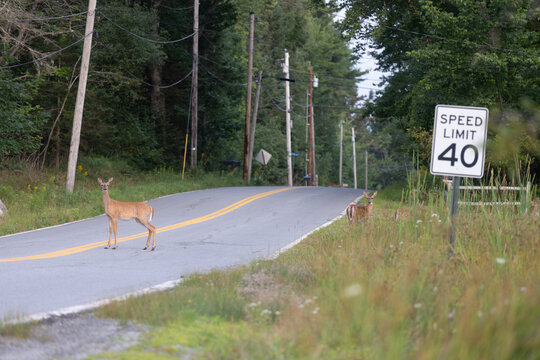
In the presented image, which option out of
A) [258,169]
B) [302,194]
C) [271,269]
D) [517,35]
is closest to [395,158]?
[258,169]

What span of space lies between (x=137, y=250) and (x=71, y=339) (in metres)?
7.47

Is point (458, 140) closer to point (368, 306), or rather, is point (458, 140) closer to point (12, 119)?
point (368, 306)

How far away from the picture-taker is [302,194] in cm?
3011

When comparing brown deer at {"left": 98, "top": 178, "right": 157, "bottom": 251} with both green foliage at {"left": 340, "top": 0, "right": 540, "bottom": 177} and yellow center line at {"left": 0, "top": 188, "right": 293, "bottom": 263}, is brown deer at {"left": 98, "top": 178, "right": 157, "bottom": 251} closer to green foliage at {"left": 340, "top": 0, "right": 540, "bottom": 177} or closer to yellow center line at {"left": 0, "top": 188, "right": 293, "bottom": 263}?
yellow center line at {"left": 0, "top": 188, "right": 293, "bottom": 263}

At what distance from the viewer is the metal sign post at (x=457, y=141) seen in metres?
8.42

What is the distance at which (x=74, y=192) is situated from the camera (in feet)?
75.2

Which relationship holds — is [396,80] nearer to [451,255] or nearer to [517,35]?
[517,35]

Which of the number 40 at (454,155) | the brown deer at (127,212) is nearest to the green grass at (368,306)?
the number 40 at (454,155)

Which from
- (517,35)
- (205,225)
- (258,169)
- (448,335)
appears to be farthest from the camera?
(258,169)

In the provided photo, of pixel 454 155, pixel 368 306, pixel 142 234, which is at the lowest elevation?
pixel 142 234

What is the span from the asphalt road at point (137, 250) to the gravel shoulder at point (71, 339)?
0.61 meters

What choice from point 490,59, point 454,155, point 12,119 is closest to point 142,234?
point 12,119

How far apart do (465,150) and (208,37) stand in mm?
38080

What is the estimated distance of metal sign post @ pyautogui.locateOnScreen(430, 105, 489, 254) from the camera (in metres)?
8.42
